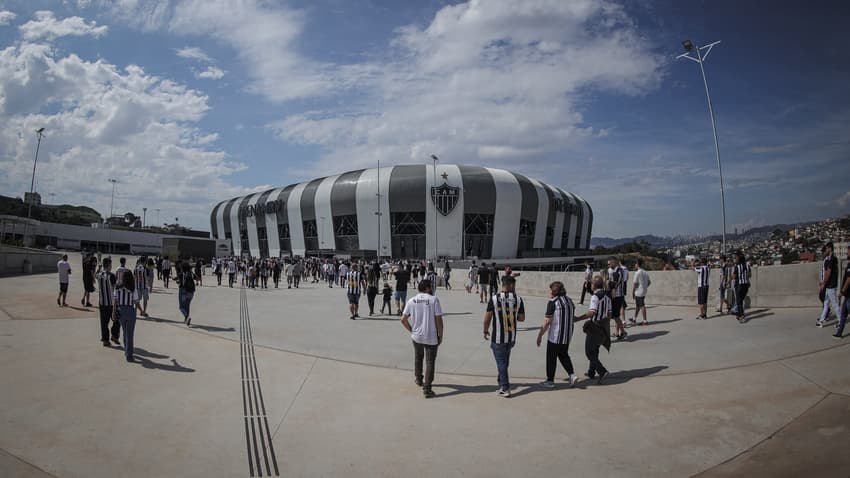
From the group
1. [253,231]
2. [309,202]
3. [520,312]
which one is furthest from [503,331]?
[253,231]

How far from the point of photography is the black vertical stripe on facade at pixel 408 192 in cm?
5353

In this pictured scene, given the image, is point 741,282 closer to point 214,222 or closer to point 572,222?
point 572,222

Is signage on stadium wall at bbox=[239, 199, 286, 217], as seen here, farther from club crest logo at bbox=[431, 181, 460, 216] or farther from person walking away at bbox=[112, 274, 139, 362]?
person walking away at bbox=[112, 274, 139, 362]

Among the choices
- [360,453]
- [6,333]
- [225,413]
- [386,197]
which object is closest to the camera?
[360,453]

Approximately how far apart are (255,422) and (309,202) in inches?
2357

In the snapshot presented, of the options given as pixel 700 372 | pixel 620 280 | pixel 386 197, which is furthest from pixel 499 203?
pixel 700 372

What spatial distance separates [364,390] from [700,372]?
4931 mm

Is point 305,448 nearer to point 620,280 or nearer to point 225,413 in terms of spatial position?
point 225,413

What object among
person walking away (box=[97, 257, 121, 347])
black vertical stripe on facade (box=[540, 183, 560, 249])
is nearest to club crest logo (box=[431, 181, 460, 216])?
black vertical stripe on facade (box=[540, 183, 560, 249])

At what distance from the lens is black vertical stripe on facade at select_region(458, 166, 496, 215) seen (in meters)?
53.3

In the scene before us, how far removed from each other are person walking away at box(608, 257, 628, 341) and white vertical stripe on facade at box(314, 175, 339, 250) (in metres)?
52.4

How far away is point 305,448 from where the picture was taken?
4.07m

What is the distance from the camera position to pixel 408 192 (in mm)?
53656

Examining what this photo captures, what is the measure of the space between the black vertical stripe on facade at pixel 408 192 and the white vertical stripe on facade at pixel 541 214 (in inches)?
650
